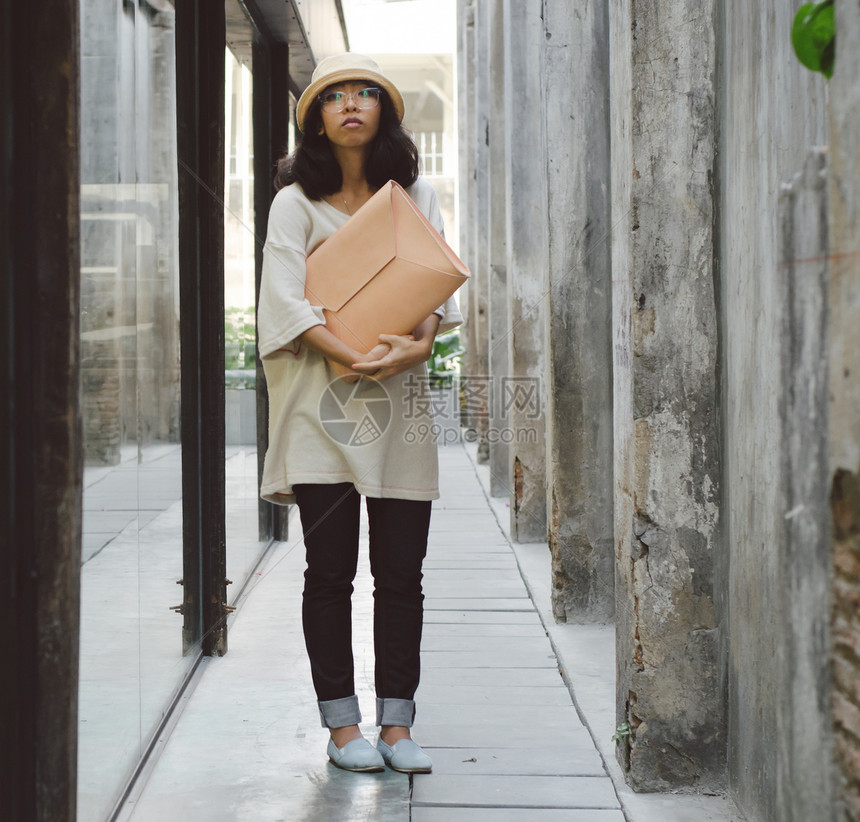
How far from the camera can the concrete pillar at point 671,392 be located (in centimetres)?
253

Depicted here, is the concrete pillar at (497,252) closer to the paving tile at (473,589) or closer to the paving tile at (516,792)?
the paving tile at (473,589)

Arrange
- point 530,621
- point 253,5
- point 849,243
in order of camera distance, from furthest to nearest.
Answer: point 253,5 → point 530,621 → point 849,243

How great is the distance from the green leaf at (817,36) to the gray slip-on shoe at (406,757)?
194 cm

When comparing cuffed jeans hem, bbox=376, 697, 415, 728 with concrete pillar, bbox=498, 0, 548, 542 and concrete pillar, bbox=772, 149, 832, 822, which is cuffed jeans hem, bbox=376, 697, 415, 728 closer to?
concrete pillar, bbox=772, 149, 832, 822

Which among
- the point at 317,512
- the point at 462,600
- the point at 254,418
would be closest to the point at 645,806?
the point at 317,512

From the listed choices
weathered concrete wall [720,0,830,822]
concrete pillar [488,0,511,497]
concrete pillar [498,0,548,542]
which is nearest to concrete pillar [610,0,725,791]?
weathered concrete wall [720,0,830,822]

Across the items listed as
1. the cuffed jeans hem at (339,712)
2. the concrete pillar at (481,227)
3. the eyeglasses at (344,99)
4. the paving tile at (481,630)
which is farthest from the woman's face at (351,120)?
the concrete pillar at (481,227)

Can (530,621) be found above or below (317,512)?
below

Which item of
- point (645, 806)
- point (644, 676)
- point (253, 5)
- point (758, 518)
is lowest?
point (645, 806)

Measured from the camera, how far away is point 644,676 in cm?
260

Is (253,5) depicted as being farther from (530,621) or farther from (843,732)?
(843,732)

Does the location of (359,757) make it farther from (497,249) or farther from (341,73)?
(497,249)

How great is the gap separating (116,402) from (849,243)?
6.03ft

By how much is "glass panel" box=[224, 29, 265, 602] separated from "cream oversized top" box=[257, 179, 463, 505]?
1813mm
